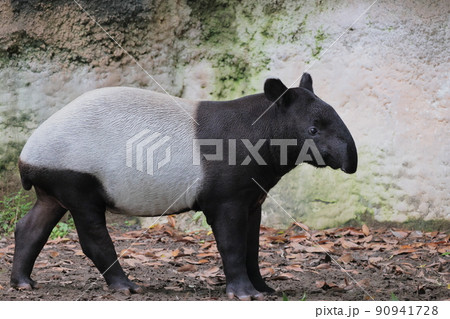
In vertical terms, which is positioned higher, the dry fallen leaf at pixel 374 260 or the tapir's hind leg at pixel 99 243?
the tapir's hind leg at pixel 99 243

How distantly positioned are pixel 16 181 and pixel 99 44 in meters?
2.18

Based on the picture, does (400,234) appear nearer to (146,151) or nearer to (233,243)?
(233,243)

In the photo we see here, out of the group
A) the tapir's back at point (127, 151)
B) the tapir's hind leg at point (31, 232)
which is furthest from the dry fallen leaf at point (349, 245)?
the tapir's hind leg at point (31, 232)

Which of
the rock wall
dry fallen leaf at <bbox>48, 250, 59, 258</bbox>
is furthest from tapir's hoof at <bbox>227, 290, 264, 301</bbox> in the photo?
the rock wall

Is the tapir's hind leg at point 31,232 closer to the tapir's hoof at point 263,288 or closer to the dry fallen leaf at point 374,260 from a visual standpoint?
the tapir's hoof at point 263,288

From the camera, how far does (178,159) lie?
5.29 meters

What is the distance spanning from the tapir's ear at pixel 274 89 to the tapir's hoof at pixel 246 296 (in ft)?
5.23

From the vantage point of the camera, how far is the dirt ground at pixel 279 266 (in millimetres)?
5500

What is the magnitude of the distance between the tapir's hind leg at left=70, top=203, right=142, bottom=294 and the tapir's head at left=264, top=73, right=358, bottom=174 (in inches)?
67.3

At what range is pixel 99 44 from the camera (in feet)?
28.9

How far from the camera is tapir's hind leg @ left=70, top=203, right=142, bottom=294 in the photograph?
529 cm

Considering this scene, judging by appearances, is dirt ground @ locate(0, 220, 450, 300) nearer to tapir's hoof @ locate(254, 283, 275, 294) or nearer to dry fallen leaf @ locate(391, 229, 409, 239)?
dry fallen leaf @ locate(391, 229, 409, 239)

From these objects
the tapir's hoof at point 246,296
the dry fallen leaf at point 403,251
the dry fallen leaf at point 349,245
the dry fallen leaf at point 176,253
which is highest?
the tapir's hoof at point 246,296

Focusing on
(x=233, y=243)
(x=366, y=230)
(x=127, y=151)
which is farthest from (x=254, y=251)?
(x=366, y=230)
